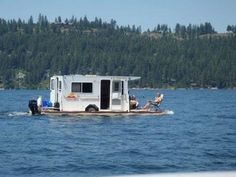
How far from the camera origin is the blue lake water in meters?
17.0

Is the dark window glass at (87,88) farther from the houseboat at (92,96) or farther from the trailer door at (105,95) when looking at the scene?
the trailer door at (105,95)

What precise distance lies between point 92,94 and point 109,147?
14582 mm

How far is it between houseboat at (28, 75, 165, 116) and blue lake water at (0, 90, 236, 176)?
79 centimetres

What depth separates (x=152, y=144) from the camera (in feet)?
77.9

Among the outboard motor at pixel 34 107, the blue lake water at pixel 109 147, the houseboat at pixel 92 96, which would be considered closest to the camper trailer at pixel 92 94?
the houseboat at pixel 92 96

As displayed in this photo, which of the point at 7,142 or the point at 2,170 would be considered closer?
the point at 2,170

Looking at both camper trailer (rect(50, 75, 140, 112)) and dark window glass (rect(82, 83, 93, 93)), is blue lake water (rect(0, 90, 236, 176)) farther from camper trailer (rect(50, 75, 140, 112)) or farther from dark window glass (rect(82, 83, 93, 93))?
dark window glass (rect(82, 83, 93, 93))

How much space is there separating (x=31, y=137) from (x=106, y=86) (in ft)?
36.7

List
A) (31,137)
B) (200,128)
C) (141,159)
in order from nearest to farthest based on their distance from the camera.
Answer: (141,159) → (31,137) → (200,128)

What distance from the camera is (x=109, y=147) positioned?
22328mm

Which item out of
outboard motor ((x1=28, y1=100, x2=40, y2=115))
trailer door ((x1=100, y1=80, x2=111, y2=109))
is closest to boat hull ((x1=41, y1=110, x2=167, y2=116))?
trailer door ((x1=100, y1=80, x2=111, y2=109))

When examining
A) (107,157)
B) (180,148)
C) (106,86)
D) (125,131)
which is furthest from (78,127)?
(107,157)

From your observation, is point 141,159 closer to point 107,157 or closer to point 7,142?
point 107,157

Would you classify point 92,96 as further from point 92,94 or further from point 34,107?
point 34,107
